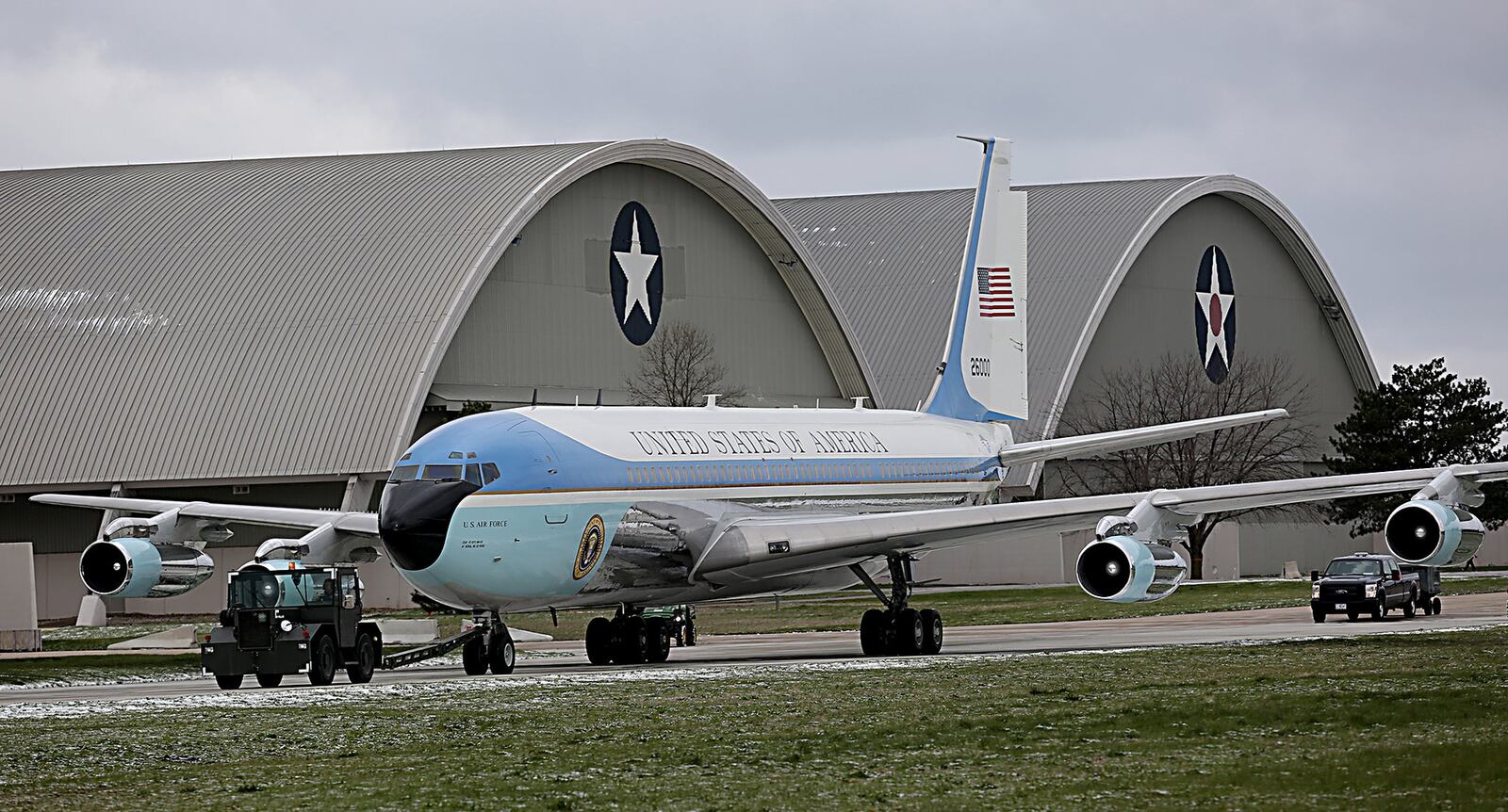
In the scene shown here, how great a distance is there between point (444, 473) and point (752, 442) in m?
7.49

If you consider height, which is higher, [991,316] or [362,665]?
[991,316]

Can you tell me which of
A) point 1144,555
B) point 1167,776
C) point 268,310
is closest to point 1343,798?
point 1167,776

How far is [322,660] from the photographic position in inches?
1216

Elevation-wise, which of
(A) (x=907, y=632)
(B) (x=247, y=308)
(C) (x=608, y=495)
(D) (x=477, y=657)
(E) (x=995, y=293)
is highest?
(B) (x=247, y=308)

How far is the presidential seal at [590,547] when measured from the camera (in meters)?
32.5

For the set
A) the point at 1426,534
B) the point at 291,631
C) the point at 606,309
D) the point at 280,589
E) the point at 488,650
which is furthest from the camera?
the point at 606,309

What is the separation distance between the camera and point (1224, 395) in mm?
89875

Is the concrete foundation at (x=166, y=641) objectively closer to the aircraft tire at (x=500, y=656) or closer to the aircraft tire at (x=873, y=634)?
the aircraft tire at (x=500, y=656)

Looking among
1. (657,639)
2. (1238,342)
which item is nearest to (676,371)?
(1238,342)

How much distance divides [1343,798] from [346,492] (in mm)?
45472

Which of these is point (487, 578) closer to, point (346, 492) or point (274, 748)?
point (274, 748)

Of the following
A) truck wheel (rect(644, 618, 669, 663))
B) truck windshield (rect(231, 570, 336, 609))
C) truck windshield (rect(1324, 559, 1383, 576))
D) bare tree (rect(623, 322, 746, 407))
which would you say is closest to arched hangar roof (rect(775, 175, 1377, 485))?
bare tree (rect(623, 322, 746, 407))

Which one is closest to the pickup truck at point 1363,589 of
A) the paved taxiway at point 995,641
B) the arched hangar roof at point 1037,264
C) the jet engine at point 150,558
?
the paved taxiway at point 995,641

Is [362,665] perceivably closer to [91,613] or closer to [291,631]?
[291,631]
